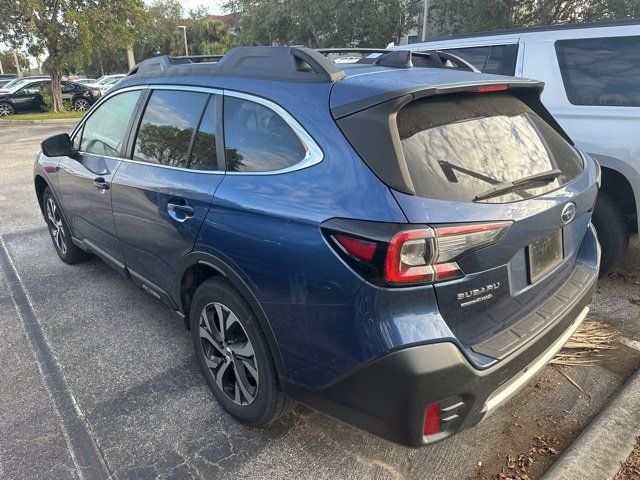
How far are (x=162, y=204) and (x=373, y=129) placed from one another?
4.61 ft

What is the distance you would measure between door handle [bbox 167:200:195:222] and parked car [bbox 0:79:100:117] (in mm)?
22537

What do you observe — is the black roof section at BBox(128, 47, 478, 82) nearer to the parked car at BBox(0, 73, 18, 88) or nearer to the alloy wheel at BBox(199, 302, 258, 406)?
the alloy wheel at BBox(199, 302, 258, 406)

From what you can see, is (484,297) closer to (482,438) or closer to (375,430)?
(375,430)

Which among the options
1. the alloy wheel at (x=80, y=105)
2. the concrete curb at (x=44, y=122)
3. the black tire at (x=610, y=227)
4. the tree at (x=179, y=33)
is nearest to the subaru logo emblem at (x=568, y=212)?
the black tire at (x=610, y=227)

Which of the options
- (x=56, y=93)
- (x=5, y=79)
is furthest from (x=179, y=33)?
(x=56, y=93)

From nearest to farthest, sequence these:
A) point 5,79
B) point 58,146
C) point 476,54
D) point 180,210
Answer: point 180,210 < point 58,146 < point 476,54 < point 5,79

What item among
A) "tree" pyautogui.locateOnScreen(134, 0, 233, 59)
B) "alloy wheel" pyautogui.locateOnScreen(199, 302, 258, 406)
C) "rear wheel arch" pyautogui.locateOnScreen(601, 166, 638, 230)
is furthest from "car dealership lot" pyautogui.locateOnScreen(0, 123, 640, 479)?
"tree" pyautogui.locateOnScreen(134, 0, 233, 59)

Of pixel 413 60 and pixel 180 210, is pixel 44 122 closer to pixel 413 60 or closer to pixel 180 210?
pixel 180 210

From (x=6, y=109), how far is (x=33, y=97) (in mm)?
1282

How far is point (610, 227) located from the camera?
12.4 feet

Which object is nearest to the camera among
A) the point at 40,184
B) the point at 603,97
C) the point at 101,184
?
the point at 101,184

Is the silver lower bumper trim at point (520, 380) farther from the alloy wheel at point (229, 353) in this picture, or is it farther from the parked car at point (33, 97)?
the parked car at point (33, 97)

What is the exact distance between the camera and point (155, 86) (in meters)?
3.07

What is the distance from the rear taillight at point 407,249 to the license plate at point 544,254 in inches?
15.9
